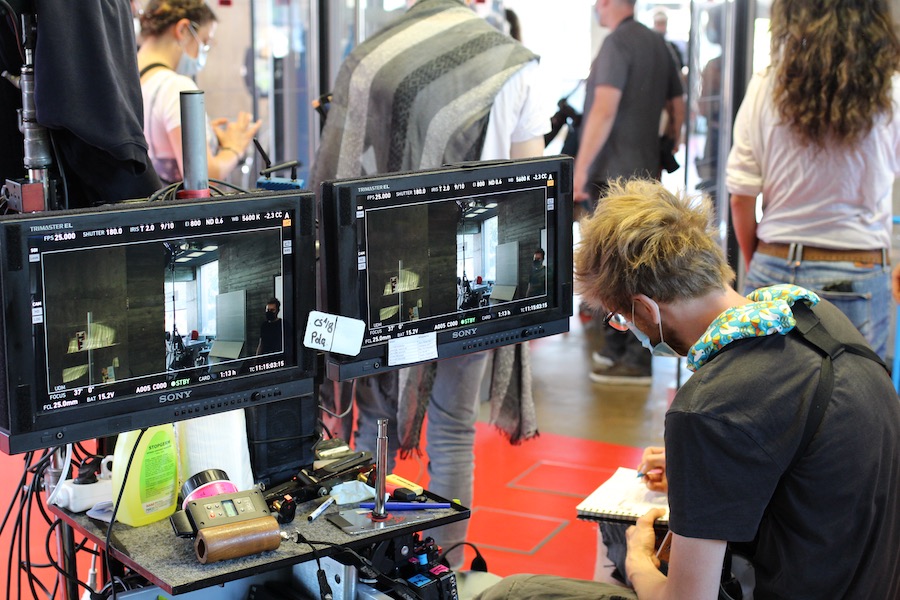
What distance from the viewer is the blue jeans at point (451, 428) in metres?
2.94

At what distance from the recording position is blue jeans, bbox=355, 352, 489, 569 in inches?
116

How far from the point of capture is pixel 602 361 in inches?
212

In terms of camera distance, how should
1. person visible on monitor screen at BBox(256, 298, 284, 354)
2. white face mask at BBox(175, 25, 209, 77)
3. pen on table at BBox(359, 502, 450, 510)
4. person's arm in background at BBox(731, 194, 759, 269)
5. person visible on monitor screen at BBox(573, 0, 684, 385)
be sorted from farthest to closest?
1. person visible on monitor screen at BBox(573, 0, 684, 385)
2. white face mask at BBox(175, 25, 209, 77)
3. person's arm in background at BBox(731, 194, 759, 269)
4. pen on table at BBox(359, 502, 450, 510)
5. person visible on monitor screen at BBox(256, 298, 284, 354)

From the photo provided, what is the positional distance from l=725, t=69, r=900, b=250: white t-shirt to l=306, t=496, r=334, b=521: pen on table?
1.91 m

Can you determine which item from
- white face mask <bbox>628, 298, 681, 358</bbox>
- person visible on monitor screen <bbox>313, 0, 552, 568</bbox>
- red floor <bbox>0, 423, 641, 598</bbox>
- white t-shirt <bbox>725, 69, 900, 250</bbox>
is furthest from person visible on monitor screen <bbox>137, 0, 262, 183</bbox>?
white face mask <bbox>628, 298, 681, 358</bbox>

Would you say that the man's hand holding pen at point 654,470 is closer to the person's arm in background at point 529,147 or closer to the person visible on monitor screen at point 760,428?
the person visible on monitor screen at point 760,428

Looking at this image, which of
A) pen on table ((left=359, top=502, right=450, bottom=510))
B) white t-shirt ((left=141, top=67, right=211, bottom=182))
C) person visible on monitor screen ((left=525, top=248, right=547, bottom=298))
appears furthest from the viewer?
white t-shirt ((left=141, top=67, right=211, bottom=182))

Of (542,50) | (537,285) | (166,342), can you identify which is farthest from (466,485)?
(542,50)

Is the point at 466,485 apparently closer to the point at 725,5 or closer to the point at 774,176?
the point at 774,176

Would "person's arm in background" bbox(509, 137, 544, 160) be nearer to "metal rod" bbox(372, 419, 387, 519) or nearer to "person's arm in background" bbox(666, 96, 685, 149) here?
"metal rod" bbox(372, 419, 387, 519)

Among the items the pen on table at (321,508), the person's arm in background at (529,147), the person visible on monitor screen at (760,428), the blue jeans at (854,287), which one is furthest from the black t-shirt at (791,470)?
the blue jeans at (854,287)

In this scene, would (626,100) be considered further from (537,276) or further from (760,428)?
(760,428)

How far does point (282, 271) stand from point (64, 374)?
1.27 feet

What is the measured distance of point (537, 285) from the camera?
212 centimetres
